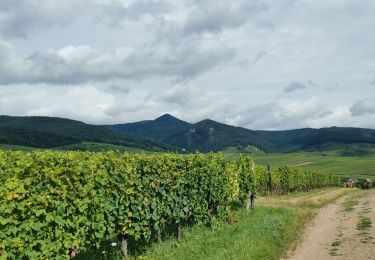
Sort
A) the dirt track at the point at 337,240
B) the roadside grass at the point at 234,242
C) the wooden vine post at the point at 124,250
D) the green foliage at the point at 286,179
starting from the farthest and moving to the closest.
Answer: the green foliage at the point at 286,179, the dirt track at the point at 337,240, the roadside grass at the point at 234,242, the wooden vine post at the point at 124,250

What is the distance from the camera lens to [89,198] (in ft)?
44.9

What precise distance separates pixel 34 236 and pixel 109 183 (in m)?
3.79

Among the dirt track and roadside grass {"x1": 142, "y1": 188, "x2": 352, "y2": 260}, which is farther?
the dirt track

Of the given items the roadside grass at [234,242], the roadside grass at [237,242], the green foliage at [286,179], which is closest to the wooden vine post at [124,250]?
the roadside grass at [237,242]

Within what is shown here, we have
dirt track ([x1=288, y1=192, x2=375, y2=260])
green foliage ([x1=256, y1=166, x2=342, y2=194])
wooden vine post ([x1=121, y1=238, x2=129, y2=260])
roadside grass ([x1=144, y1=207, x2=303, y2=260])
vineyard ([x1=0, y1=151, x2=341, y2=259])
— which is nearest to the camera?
vineyard ([x1=0, y1=151, x2=341, y2=259])

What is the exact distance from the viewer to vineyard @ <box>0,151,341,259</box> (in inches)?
440

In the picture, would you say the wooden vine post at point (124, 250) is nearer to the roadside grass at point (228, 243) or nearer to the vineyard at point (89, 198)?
the vineyard at point (89, 198)

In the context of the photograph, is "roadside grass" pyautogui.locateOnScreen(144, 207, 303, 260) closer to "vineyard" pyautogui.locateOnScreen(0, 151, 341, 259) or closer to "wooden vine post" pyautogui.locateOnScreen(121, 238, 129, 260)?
"wooden vine post" pyautogui.locateOnScreen(121, 238, 129, 260)

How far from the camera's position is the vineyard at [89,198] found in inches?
440

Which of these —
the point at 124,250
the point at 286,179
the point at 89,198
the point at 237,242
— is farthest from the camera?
the point at 286,179

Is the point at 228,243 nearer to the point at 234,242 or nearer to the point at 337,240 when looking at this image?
the point at 234,242

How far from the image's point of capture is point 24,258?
1136 centimetres

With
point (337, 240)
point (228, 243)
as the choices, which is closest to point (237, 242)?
point (228, 243)

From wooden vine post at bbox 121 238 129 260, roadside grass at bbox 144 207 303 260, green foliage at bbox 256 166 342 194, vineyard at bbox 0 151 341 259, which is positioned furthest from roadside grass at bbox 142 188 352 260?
green foliage at bbox 256 166 342 194
